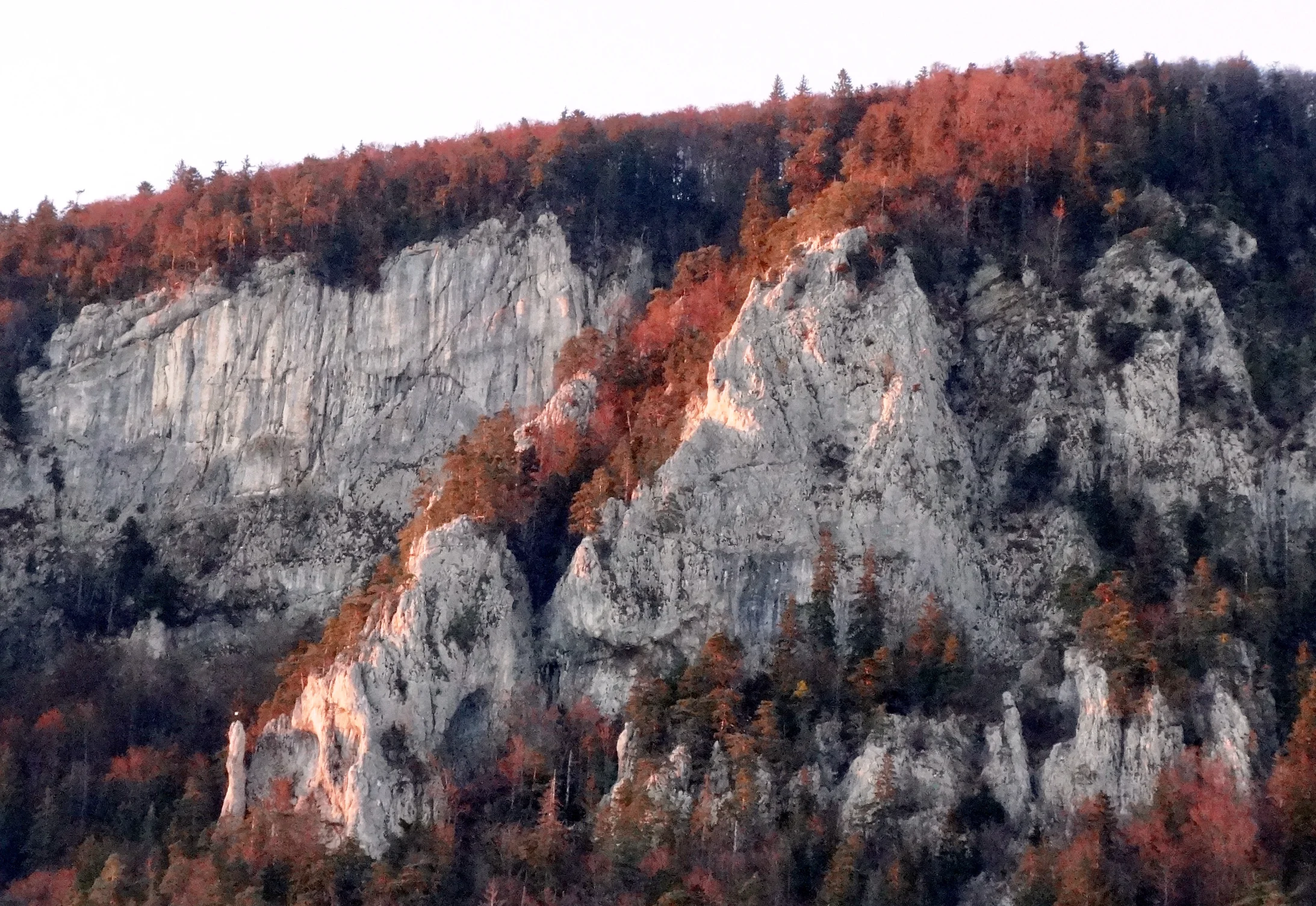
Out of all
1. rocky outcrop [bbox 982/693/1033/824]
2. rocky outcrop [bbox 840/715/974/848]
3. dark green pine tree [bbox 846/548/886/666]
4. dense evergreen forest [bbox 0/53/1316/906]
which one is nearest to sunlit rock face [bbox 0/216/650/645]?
dense evergreen forest [bbox 0/53/1316/906]

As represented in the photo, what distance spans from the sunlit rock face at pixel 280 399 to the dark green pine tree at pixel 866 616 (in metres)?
17.8

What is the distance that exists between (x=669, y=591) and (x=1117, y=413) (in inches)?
567

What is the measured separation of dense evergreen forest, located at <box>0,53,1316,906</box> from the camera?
148ft

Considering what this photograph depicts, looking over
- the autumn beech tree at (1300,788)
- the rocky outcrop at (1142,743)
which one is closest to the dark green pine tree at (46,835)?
the rocky outcrop at (1142,743)

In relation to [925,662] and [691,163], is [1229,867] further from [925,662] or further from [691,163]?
[691,163]

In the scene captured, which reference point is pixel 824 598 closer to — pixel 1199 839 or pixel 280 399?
pixel 1199 839

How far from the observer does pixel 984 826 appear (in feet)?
149

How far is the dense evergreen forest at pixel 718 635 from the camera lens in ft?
148

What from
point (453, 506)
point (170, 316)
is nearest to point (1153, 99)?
point (453, 506)

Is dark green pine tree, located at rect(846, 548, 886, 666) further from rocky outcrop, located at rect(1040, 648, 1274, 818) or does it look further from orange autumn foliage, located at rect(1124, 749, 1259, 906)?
orange autumn foliage, located at rect(1124, 749, 1259, 906)

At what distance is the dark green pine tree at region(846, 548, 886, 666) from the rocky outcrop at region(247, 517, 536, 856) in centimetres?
951

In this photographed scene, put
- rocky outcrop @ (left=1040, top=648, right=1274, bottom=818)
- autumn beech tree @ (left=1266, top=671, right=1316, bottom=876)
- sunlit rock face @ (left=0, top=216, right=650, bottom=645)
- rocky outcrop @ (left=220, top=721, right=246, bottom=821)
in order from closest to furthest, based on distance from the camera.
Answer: autumn beech tree @ (left=1266, top=671, right=1316, bottom=876) → rocky outcrop @ (left=1040, top=648, right=1274, bottom=818) → rocky outcrop @ (left=220, top=721, right=246, bottom=821) → sunlit rock face @ (left=0, top=216, right=650, bottom=645)

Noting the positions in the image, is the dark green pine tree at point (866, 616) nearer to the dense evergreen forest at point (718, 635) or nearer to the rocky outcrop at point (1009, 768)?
the dense evergreen forest at point (718, 635)

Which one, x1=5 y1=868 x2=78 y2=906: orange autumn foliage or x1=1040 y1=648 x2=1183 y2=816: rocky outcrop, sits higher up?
x1=1040 y1=648 x2=1183 y2=816: rocky outcrop
